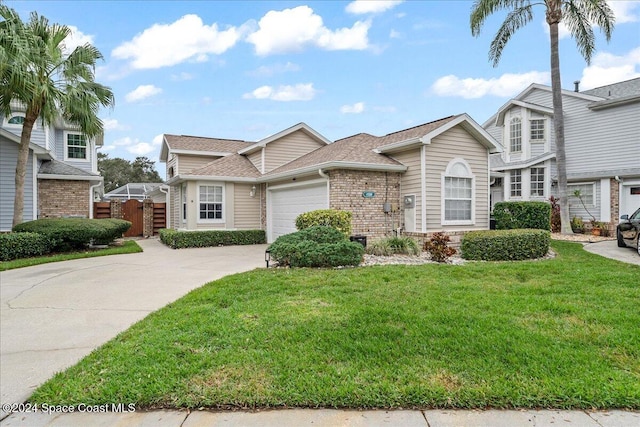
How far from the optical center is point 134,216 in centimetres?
2034

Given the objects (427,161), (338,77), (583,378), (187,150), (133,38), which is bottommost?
(583,378)

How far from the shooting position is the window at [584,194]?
58.2 feet

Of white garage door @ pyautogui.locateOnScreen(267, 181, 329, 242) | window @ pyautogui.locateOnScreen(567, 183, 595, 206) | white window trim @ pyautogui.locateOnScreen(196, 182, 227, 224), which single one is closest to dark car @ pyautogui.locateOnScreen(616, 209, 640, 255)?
window @ pyautogui.locateOnScreen(567, 183, 595, 206)

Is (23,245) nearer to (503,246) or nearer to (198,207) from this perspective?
(198,207)

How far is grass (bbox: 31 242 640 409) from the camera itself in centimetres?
308

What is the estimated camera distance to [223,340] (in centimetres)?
407

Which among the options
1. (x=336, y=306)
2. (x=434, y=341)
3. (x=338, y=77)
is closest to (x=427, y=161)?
(x=338, y=77)

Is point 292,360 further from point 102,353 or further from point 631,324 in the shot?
point 631,324

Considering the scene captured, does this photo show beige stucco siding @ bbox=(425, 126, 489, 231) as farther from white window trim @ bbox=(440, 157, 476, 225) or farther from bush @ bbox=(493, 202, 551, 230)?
bush @ bbox=(493, 202, 551, 230)

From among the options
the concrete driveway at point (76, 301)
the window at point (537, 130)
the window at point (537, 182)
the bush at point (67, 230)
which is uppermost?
the window at point (537, 130)

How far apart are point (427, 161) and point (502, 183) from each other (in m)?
11.3

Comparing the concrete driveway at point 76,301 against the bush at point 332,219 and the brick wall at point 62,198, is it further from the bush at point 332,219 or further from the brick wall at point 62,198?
the brick wall at point 62,198

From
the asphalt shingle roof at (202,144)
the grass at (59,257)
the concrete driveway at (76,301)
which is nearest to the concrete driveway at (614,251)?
the concrete driveway at (76,301)

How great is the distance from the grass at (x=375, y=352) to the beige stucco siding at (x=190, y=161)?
13.7m
